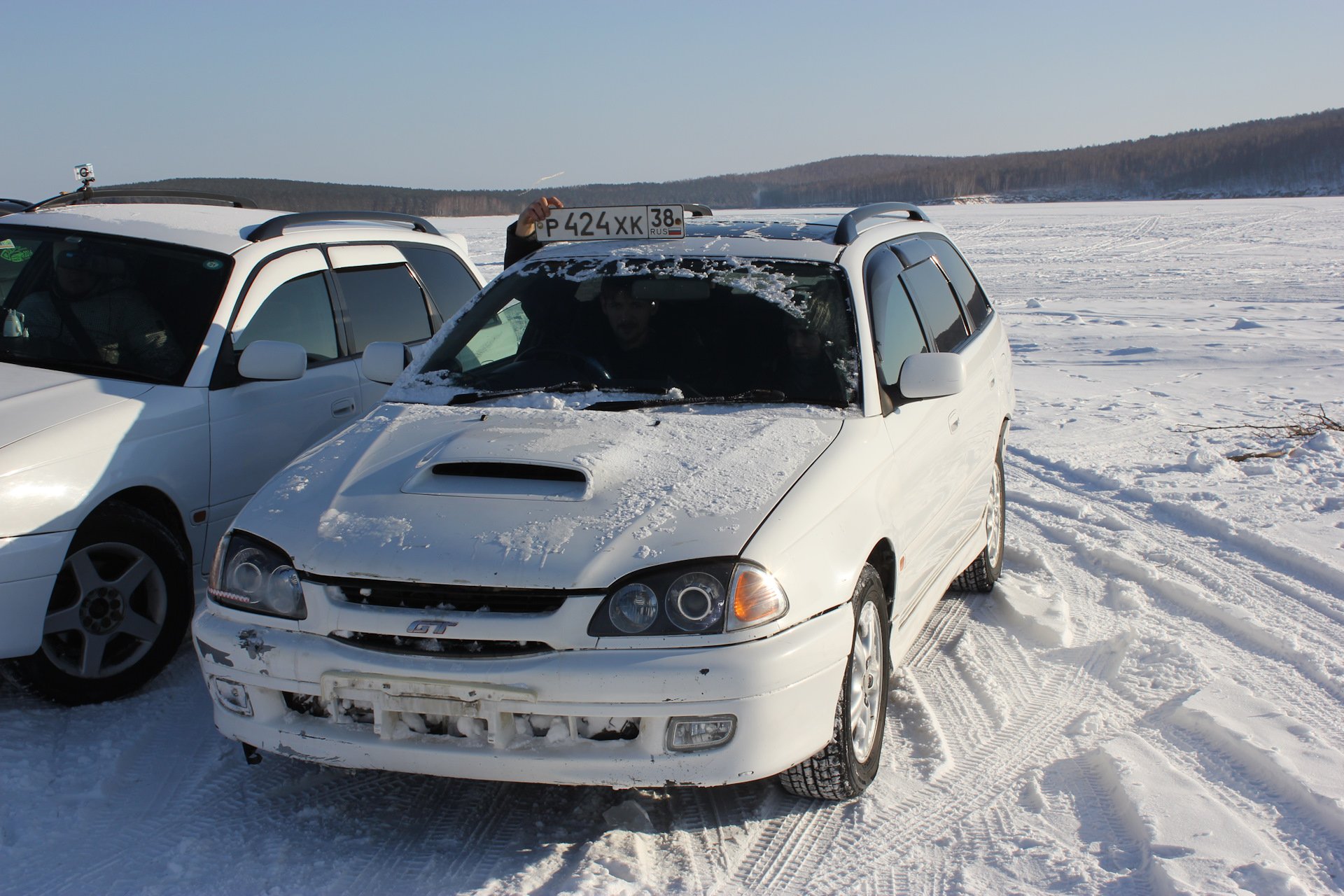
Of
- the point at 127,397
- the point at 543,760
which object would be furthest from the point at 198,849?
the point at 127,397

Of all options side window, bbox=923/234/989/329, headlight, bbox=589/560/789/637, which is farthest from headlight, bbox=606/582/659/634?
side window, bbox=923/234/989/329

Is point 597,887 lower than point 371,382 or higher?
lower

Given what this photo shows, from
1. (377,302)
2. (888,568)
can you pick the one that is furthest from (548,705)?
(377,302)

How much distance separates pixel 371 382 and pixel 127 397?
123 cm

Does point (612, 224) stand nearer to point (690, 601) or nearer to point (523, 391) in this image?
point (523, 391)

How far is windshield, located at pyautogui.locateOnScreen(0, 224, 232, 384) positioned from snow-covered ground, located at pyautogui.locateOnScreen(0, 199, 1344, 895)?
1.18 metres

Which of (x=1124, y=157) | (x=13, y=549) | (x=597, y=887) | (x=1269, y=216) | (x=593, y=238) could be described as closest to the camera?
(x=597, y=887)

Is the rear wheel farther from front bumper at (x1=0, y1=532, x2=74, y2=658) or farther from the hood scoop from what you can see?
front bumper at (x1=0, y1=532, x2=74, y2=658)

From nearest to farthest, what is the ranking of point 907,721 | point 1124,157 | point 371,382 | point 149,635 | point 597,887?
point 597,887
point 907,721
point 149,635
point 371,382
point 1124,157

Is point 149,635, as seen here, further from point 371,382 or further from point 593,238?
point 593,238

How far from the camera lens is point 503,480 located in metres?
3.19

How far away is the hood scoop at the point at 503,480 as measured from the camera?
3.08m

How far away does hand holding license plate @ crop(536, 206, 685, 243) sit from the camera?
14.7ft

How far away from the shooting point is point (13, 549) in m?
3.52
